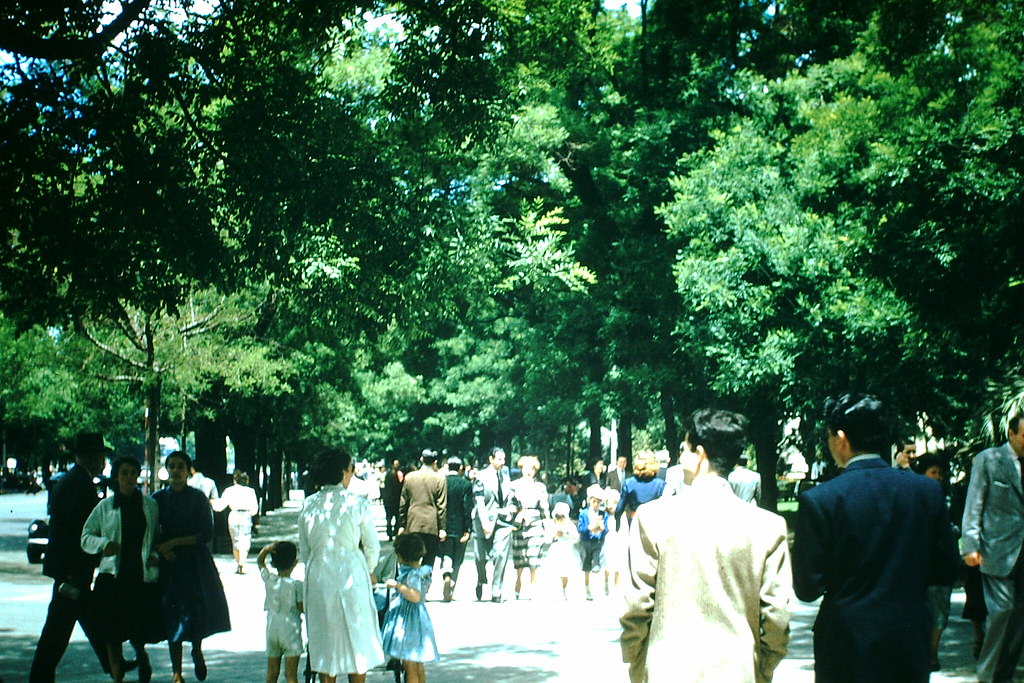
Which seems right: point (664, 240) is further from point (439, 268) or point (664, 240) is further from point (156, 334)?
point (439, 268)

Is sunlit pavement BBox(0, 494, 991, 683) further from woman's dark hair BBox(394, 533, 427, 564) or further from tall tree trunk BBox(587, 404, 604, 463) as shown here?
tall tree trunk BBox(587, 404, 604, 463)

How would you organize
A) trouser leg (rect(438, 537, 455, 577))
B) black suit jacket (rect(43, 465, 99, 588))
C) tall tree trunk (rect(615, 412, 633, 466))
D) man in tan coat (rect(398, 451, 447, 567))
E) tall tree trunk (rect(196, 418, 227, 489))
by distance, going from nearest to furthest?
black suit jacket (rect(43, 465, 99, 588)), man in tan coat (rect(398, 451, 447, 567)), trouser leg (rect(438, 537, 455, 577)), tall tree trunk (rect(196, 418, 227, 489)), tall tree trunk (rect(615, 412, 633, 466))

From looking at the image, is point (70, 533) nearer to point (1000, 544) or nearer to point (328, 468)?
point (328, 468)

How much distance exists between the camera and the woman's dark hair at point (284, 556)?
911cm

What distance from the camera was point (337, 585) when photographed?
8398 millimetres

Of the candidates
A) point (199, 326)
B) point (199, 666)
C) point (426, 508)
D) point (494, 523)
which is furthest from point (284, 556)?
point (199, 326)

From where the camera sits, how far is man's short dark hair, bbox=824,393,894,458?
16.7 feet

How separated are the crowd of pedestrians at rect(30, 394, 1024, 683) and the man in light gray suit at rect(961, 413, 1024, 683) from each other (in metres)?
0.01

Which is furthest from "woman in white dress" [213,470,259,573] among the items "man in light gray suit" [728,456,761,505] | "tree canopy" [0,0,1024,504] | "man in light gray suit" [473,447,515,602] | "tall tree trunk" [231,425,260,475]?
"tall tree trunk" [231,425,260,475]

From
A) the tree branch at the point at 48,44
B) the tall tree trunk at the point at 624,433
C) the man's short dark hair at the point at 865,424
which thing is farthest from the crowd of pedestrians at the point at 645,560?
the tall tree trunk at the point at 624,433

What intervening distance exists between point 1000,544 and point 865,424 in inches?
141

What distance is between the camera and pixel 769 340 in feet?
90.5

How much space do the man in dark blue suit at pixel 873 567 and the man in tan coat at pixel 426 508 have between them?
11059mm

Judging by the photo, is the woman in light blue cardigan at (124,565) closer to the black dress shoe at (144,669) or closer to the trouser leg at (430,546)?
the black dress shoe at (144,669)
